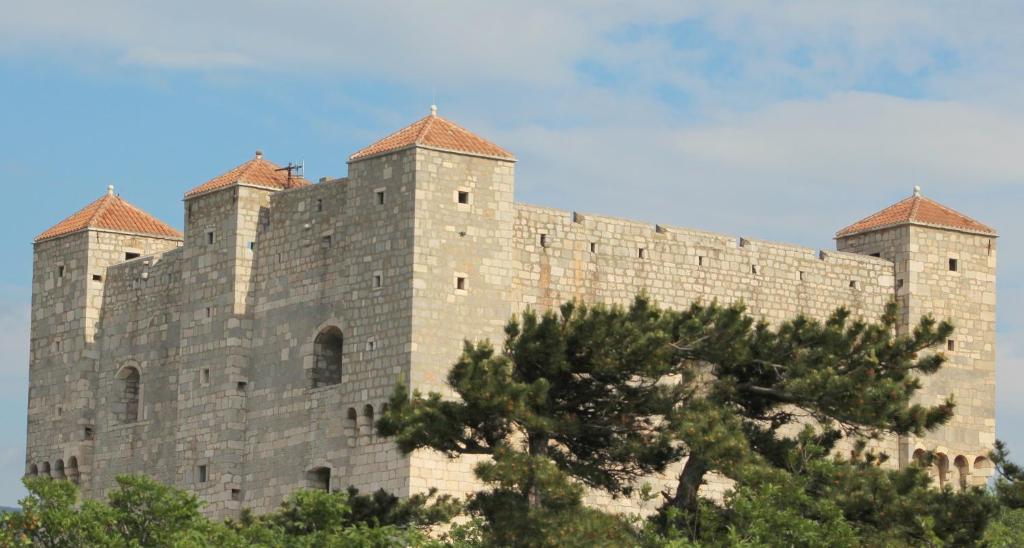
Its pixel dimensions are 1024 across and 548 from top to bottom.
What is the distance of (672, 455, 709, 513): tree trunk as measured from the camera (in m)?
50.9

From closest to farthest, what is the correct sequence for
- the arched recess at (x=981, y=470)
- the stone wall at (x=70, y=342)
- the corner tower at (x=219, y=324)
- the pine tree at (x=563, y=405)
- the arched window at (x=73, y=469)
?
the pine tree at (x=563, y=405) → the corner tower at (x=219, y=324) → the arched recess at (x=981, y=470) → the arched window at (x=73, y=469) → the stone wall at (x=70, y=342)

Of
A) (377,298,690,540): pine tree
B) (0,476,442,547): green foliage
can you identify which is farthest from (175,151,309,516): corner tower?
(377,298,690,540): pine tree

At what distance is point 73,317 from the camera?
220 ft

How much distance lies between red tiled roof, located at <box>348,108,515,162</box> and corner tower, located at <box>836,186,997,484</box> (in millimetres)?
10459

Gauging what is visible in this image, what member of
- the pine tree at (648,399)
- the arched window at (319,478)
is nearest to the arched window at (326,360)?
the arched window at (319,478)

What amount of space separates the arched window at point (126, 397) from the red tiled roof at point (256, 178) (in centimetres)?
436

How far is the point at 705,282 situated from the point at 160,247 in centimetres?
1213

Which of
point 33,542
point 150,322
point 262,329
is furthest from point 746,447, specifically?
point 150,322

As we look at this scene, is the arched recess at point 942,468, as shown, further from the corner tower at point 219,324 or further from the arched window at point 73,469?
the arched window at point 73,469

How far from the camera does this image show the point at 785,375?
51.8m

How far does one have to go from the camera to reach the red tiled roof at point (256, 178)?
206 ft

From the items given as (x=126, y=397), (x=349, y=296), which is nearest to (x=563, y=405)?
(x=349, y=296)

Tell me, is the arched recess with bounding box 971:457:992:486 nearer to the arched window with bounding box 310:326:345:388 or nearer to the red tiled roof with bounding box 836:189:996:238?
the red tiled roof with bounding box 836:189:996:238

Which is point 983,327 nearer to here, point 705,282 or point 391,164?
point 705,282
